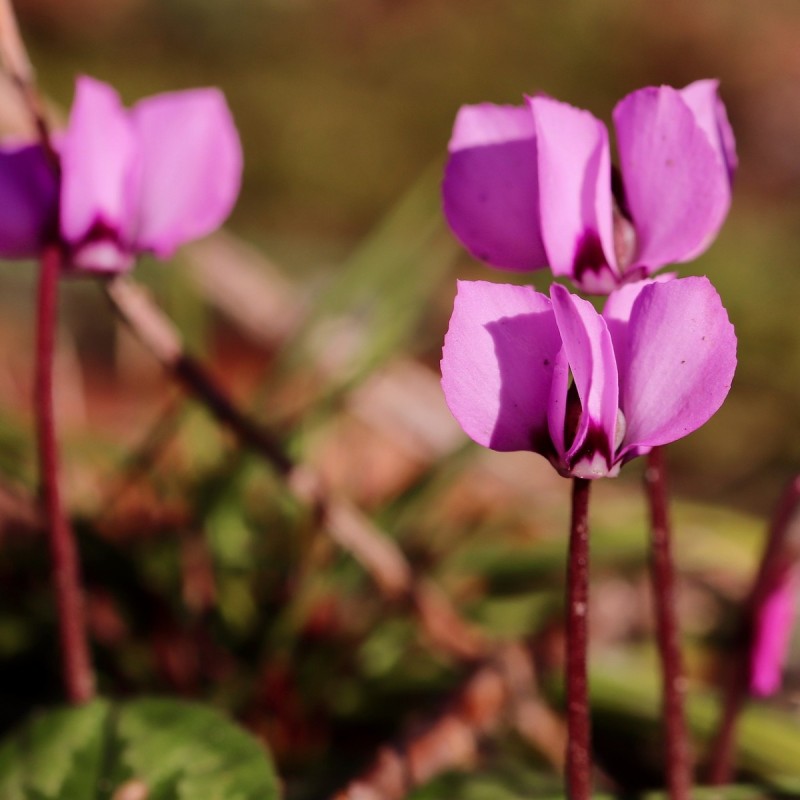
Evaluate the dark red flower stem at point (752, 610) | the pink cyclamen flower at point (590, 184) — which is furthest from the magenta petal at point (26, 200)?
the dark red flower stem at point (752, 610)

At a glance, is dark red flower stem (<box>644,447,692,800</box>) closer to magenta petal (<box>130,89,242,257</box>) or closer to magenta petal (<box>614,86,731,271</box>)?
magenta petal (<box>614,86,731,271</box>)

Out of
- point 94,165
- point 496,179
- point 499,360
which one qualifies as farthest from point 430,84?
point 499,360

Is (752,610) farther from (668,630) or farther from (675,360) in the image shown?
(675,360)

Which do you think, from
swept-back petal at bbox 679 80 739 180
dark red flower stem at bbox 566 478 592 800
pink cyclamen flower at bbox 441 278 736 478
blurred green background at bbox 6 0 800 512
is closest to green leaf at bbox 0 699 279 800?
dark red flower stem at bbox 566 478 592 800

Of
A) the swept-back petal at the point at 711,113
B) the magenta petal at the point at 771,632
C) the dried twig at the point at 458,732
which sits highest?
the swept-back petal at the point at 711,113

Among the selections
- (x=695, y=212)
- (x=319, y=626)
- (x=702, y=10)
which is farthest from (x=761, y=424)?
(x=702, y=10)

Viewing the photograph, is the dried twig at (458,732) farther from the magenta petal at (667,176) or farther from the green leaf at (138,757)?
the magenta petal at (667,176)

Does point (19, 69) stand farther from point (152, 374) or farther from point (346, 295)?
point (152, 374)
